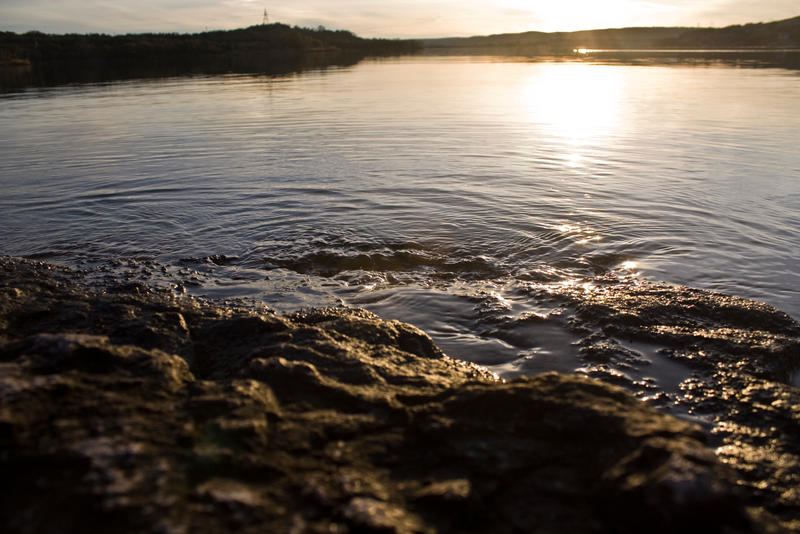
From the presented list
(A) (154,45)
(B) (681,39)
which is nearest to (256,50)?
(A) (154,45)

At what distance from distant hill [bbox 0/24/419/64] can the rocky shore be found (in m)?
69.7

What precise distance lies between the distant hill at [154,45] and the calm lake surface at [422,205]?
5893cm

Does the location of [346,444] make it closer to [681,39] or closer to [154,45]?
[154,45]

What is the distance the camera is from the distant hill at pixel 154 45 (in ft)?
224

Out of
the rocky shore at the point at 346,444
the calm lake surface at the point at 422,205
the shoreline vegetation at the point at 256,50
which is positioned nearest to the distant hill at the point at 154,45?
the shoreline vegetation at the point at 256,50

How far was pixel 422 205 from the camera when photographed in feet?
27.7

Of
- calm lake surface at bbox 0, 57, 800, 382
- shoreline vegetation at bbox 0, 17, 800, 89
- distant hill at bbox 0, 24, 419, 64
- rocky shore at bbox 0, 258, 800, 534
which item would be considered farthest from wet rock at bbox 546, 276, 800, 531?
distant hill at bbox 0, 24, 419, 64

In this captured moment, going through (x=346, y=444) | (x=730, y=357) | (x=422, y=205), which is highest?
(x=422, y=205)

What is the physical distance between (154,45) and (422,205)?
83.5 meters

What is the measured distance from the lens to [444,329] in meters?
4.67

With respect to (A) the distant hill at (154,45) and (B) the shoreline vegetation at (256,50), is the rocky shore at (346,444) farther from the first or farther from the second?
(A) the distant hill at (154,45)

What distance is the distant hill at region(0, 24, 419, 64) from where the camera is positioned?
68312 mm

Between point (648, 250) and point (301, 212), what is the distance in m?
4.87

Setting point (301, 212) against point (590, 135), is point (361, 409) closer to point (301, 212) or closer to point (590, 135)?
point (301, 212)
